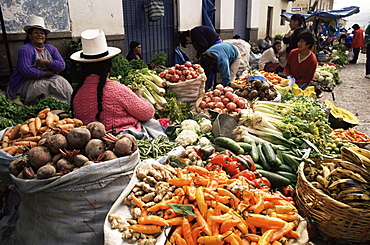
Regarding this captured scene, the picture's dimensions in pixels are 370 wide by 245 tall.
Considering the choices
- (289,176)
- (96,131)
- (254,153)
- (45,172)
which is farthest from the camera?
(254,153)

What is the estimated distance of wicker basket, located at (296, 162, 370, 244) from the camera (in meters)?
2.57

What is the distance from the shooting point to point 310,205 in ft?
9.13

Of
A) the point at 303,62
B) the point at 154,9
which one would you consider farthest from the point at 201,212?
the point at 154,9

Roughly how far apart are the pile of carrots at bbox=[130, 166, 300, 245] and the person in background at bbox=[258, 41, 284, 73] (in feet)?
25.9

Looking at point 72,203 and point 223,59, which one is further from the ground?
point 223,59

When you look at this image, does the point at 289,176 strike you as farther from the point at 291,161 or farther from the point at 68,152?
the point at 68,152

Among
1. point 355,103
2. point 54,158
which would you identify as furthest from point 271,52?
point 54,158

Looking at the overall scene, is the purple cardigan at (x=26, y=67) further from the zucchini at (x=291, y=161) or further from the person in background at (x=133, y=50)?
the zucchini at (x=291, y=161)

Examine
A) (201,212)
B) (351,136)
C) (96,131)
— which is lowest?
(351,136)

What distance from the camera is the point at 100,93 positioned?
9.95 feet

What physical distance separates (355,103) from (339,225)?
6.84m

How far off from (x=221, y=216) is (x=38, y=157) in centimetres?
149

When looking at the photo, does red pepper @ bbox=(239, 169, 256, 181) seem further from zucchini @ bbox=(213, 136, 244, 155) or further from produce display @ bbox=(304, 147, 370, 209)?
produce display @ bbox=(304, 147, 370, 209)

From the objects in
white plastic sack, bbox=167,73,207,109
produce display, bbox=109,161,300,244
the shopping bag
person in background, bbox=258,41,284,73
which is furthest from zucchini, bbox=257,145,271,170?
person in background, bbox=258,41,284,73
